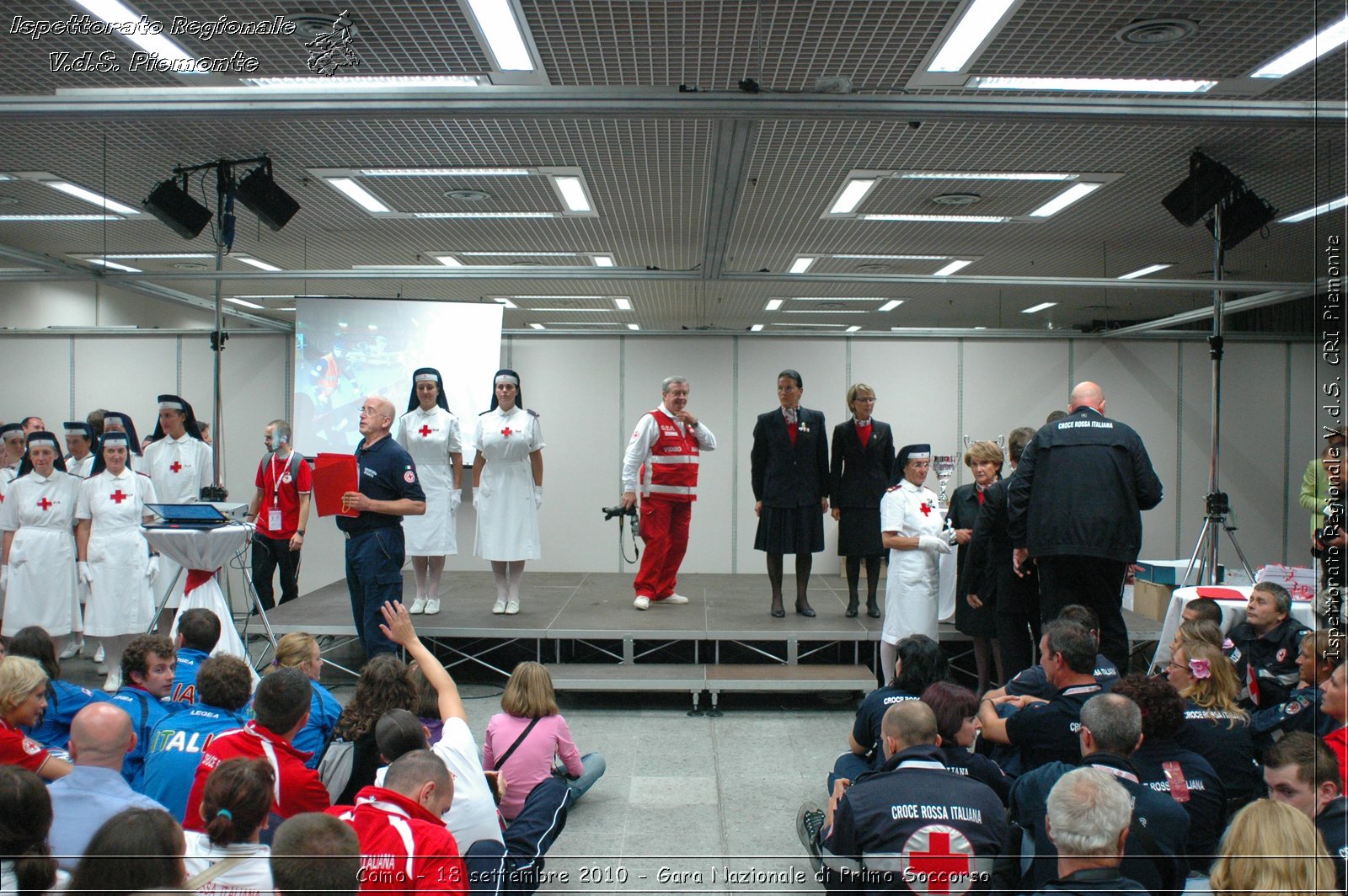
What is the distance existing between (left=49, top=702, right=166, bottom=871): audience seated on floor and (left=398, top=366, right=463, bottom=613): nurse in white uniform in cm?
362

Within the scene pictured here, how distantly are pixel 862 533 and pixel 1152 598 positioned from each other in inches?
109

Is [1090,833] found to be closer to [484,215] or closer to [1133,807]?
[1133,807]

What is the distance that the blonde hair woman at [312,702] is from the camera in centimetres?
298

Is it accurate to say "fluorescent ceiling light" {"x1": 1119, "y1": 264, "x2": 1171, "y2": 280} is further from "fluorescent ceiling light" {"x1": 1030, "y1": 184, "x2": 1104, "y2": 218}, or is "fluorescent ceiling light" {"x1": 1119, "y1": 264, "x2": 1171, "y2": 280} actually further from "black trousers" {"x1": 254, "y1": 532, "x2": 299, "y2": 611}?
"black trousers" {"x1": 254, "y1": 532, "x2": 299, "y2": 611}

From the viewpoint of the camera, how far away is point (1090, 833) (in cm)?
196

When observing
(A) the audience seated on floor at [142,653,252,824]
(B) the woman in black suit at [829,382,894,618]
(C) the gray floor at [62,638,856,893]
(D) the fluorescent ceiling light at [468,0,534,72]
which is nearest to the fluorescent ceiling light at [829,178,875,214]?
(B) the woman in black suit at [829,382,894,618]

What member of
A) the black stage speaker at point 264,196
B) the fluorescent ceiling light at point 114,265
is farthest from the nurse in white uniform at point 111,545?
the fluorescent ceiling light at point 114,265

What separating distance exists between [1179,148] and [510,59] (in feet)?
10.7

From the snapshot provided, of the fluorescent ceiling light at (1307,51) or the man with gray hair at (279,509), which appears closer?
the fluorescent ceiling light at (1307,51)

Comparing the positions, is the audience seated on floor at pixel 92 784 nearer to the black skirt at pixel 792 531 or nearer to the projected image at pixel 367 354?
the black skirt at pixel 792 531

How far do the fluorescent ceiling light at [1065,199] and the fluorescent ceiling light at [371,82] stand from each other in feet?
11.1

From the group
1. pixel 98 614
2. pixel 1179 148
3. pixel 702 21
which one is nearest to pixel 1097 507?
pixel 1179 148

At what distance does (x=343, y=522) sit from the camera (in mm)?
5016

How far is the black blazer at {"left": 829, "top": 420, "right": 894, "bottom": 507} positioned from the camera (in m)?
6.13
